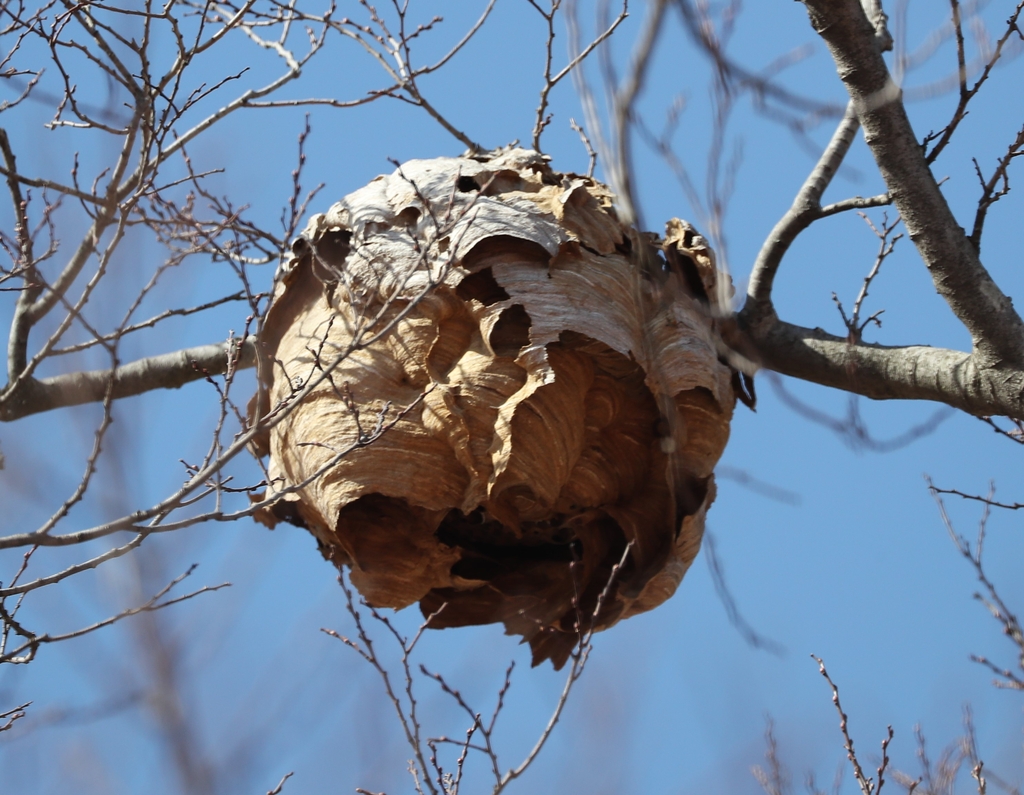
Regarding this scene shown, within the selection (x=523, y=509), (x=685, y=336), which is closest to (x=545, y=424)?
(x=523, y=509)

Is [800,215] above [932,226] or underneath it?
above

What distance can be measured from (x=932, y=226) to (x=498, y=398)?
1.17 meters

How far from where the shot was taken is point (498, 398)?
117 inches

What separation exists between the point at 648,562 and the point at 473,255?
3.39 ft

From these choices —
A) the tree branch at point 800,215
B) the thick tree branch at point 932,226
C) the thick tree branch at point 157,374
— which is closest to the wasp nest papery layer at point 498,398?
the tree branch at point 800,215

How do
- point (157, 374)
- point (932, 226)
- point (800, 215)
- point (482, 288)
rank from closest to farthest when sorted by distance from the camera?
point (932, 226)
point (482, 288)
point (800, 215)
point (157, 374)

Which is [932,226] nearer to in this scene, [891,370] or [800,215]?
[891,370]

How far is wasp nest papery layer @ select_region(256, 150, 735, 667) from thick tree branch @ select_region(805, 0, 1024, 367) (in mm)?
599

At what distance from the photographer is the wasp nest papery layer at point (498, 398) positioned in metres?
2.98

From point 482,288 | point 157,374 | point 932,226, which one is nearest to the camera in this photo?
point 932,226

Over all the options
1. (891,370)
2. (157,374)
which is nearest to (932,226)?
(891,370)

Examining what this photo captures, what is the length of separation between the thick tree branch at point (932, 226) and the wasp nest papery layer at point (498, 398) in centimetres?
60

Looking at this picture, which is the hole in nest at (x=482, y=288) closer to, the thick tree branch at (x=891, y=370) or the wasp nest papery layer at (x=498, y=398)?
the wasp nest papery layer at (x=498, y=398)

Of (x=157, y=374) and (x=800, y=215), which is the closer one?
(x=800, y=215)
